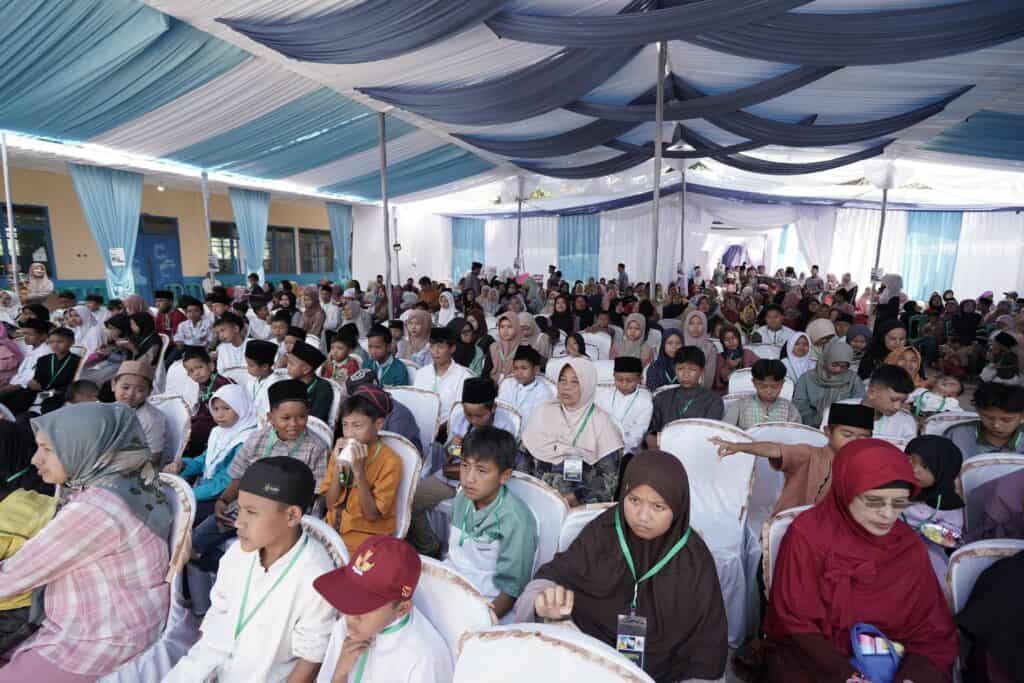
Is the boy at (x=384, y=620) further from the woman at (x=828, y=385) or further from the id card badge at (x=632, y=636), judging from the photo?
the woman at (x=828, y=385)

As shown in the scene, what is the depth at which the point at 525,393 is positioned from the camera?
4.22m

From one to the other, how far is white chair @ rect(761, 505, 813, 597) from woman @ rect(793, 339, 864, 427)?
7.61ft

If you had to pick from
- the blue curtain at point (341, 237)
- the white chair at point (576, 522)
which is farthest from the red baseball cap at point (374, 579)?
the blue curtain at point (341, 237)

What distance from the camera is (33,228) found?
10.4 meters

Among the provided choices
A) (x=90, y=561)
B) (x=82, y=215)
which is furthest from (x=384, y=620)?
(x=82, y=215)

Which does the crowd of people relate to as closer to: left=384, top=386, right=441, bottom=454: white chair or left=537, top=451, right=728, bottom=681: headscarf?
left=537, top=451, right=728, bottom=681: headscarf

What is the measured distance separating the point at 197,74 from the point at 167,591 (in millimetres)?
6544

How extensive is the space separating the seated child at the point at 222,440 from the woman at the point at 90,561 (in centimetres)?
108

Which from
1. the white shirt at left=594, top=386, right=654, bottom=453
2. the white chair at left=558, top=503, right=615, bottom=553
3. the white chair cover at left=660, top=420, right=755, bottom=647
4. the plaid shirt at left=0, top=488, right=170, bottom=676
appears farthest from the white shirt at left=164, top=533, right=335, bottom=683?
the white shirt at left=594, top=386, right=654, bottom=453

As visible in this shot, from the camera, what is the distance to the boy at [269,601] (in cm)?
171

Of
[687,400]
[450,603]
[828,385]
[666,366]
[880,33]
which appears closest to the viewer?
[450,603]

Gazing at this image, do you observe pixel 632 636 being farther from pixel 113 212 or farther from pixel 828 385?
pixel 113 212

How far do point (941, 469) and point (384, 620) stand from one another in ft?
8.41

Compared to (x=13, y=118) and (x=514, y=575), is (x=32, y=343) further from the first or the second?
(x=514, y=575)
